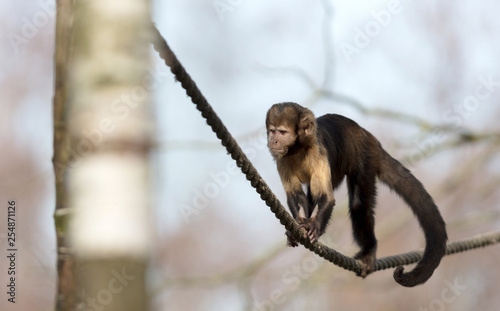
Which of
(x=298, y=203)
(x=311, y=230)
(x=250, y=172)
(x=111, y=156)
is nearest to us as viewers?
(x=111, y=156)

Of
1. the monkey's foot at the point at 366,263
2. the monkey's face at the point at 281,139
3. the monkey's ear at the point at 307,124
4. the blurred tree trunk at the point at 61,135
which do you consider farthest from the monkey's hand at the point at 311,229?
the blurred tree trunk at the point at 61,135

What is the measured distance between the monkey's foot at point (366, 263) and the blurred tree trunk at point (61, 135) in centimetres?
289

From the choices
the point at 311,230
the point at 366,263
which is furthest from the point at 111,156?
the point at 366,263

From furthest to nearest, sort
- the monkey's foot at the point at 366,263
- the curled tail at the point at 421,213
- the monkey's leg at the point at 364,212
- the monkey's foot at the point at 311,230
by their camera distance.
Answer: the monkey's leg at the point at 364,212
the monkey's foot at the point at 366,263
the curled tail at the point at 421,213
the monkey's foot at the point at 311,230

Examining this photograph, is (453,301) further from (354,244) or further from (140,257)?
(140,257)

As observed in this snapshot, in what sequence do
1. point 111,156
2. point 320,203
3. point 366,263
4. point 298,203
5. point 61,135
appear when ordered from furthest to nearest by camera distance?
point 366,263 → point 298,203 → point 320,203 → point 61,135 → point 111,156

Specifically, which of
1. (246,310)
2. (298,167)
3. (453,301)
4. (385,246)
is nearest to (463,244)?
(298,167)

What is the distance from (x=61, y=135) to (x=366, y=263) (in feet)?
10.0

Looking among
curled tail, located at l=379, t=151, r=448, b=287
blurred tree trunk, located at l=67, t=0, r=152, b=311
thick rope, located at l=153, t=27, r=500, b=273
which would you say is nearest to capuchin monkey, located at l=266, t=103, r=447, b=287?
curled tail, located at l=379, t=151, r=448, b=287

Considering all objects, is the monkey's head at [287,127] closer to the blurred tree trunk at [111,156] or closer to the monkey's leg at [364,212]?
the monkey's leg at [364,212]

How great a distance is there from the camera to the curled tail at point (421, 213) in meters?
4.66

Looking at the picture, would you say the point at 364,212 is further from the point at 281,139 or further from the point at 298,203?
the point at 281,139

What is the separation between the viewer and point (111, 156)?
72.8 inches

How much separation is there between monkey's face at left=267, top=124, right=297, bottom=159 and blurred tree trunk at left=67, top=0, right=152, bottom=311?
2547 millimetres
